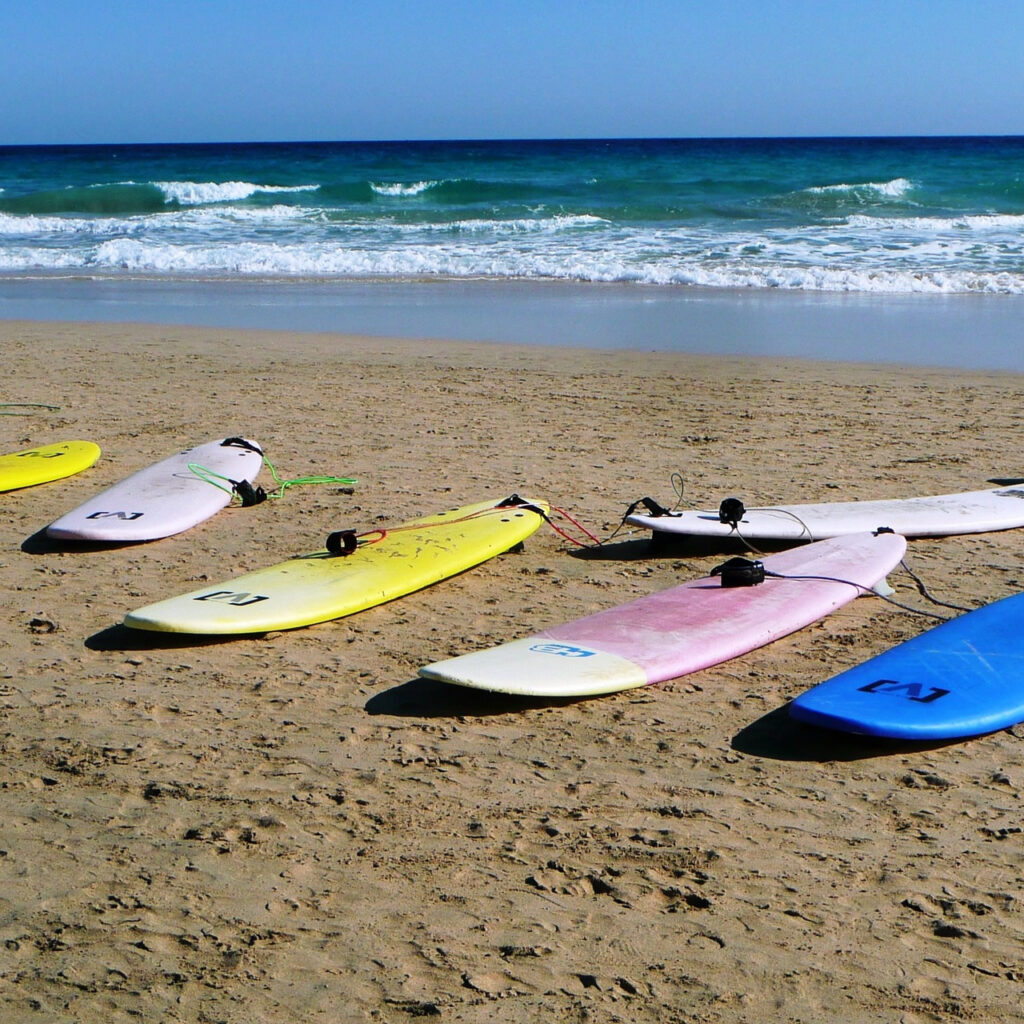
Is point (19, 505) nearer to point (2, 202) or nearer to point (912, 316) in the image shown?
point (912, 316)

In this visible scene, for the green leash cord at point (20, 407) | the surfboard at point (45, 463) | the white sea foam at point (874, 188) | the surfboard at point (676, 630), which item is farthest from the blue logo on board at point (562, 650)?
the white sea foam at point (874, 188)

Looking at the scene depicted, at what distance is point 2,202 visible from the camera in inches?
926

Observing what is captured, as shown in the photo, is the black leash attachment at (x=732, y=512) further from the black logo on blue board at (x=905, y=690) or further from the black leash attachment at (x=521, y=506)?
the black logo on blue board at (x=905, y=690)

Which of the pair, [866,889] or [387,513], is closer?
[866,889]

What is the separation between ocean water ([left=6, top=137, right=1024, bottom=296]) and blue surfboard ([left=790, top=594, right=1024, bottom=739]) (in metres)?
8.48

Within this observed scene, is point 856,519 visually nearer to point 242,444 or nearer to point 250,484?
point 250,484

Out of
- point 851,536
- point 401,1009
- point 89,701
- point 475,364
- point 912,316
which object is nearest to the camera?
point 401,1009

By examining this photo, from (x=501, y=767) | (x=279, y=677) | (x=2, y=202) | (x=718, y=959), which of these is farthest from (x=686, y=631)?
(x=2, y=202)

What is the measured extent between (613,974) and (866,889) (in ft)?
1.70

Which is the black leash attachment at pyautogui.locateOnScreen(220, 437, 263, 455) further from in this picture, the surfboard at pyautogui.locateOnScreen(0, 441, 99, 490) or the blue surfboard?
the blue surfboard

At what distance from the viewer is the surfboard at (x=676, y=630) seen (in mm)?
2867

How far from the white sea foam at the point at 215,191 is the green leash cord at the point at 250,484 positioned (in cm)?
2046

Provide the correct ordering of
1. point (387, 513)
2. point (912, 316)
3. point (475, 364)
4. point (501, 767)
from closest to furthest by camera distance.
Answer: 1. point (501, 767)
2. point (387, 513)
3. point (475, 364)
4. point (912, 316)

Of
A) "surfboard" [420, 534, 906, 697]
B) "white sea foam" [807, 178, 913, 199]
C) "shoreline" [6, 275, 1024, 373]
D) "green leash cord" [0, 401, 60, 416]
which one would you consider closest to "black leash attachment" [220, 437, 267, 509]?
"surfboard" [420, 534, 906, 697]
